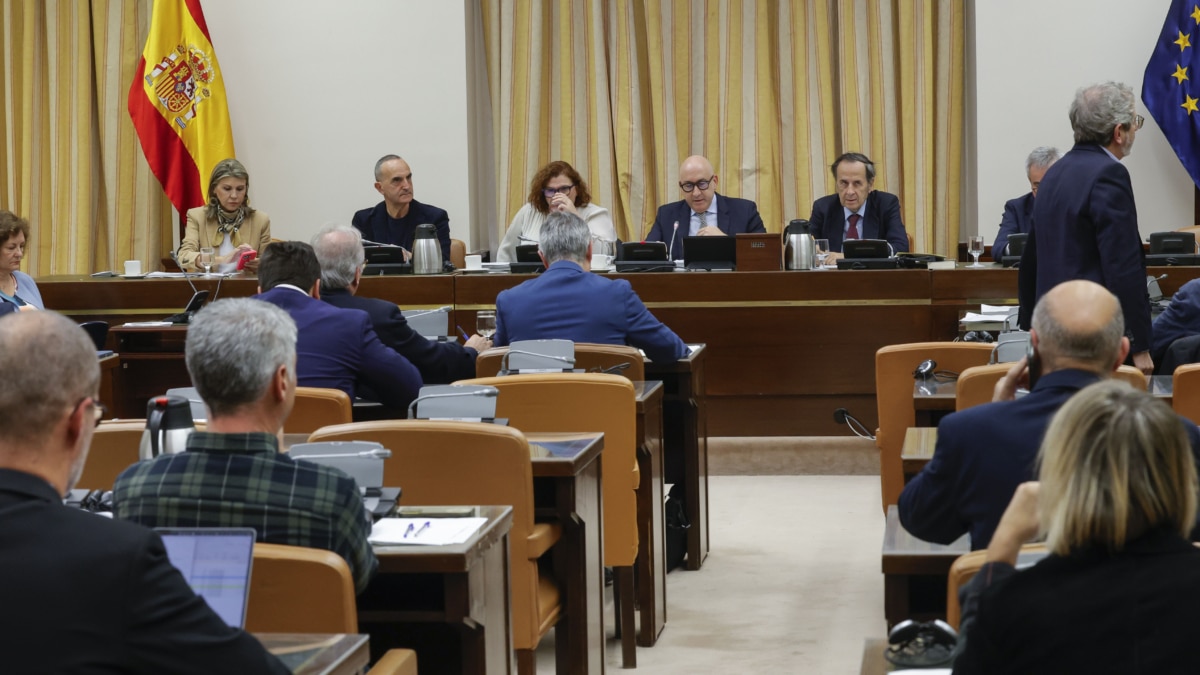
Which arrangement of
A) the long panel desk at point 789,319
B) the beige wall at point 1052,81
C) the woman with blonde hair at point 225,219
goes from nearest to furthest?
the long panel desk at point 789,319 → the woman with blonde hair at point 225,219 → the beige wall at point 1052,81

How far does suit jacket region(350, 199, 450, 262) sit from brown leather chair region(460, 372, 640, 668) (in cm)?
391

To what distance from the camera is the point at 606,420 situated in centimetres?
359

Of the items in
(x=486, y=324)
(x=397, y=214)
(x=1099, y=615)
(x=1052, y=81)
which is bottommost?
(x=1099, y=615)

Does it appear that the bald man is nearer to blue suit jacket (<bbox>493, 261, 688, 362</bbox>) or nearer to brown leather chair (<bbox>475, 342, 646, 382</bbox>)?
brown leather chair (<bbox>475, 342, 646, 382</bbox>)

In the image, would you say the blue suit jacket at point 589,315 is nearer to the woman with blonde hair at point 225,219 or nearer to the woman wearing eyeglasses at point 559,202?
the woman wearing eyeglasses at point 559,202

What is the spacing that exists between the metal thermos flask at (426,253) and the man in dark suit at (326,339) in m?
2.38

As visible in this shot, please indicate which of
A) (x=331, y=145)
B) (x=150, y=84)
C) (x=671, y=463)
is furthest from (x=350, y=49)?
(x=671, y=463)

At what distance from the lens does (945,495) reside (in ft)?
7.41

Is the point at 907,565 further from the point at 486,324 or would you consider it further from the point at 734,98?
the point at 734,98

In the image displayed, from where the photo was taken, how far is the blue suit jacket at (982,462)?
2.21 meters

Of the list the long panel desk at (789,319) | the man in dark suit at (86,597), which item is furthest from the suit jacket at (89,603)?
the long panel desk at (789,319)

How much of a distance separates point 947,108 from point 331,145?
366 centimetres

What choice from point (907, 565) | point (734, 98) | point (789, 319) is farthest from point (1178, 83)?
point (907, 565)

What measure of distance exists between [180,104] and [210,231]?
1334mm
